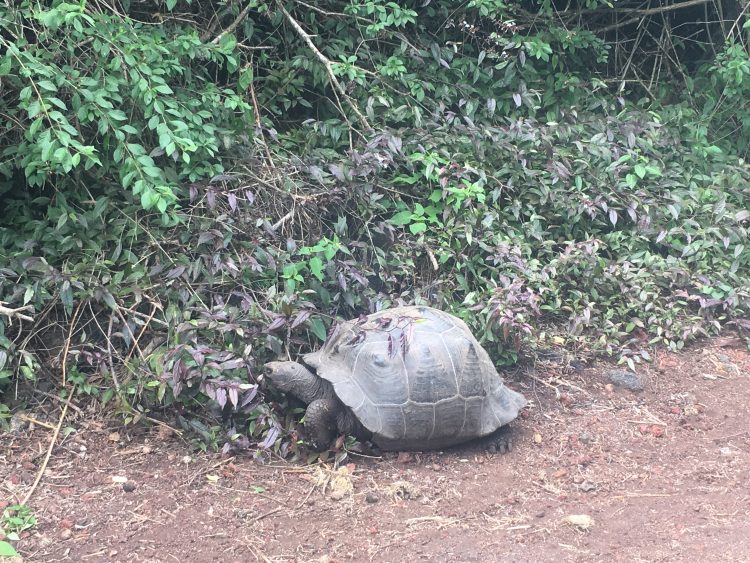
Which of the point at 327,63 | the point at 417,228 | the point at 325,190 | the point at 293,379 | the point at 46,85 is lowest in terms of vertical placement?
the point at 293,379

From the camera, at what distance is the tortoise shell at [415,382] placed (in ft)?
10.8

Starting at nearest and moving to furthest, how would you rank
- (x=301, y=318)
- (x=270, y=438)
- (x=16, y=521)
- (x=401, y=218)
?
(x=16, y=521), (x=270, y=438), (x=301, y=318), (x=401, y=218)

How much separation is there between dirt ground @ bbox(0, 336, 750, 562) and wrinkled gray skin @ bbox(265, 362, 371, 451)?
17 cm

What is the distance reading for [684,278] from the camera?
4660 mm

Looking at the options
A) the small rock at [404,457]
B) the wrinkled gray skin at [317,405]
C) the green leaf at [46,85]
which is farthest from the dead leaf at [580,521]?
the green leaf at [46,85]

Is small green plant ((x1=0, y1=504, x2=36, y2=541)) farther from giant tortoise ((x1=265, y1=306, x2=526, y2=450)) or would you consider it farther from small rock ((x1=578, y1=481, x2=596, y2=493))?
small rock ((x1=578, y1=481, x2=596, y2=493))

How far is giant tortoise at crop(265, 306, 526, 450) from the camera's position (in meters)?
3.31

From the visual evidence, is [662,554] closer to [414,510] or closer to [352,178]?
[414,510]

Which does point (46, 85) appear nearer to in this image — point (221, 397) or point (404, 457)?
point (221, 397)

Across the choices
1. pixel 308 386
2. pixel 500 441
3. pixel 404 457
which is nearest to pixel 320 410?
pixel 308 386

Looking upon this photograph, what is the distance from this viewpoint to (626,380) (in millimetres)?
4090

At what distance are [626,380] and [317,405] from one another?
1.97 m

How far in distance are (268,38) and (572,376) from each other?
3090 mm

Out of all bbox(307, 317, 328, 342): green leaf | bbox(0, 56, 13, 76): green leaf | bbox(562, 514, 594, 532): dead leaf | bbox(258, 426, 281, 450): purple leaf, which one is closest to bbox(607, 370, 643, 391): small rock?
bbox(562, 514, 594, 532): dead leaf
